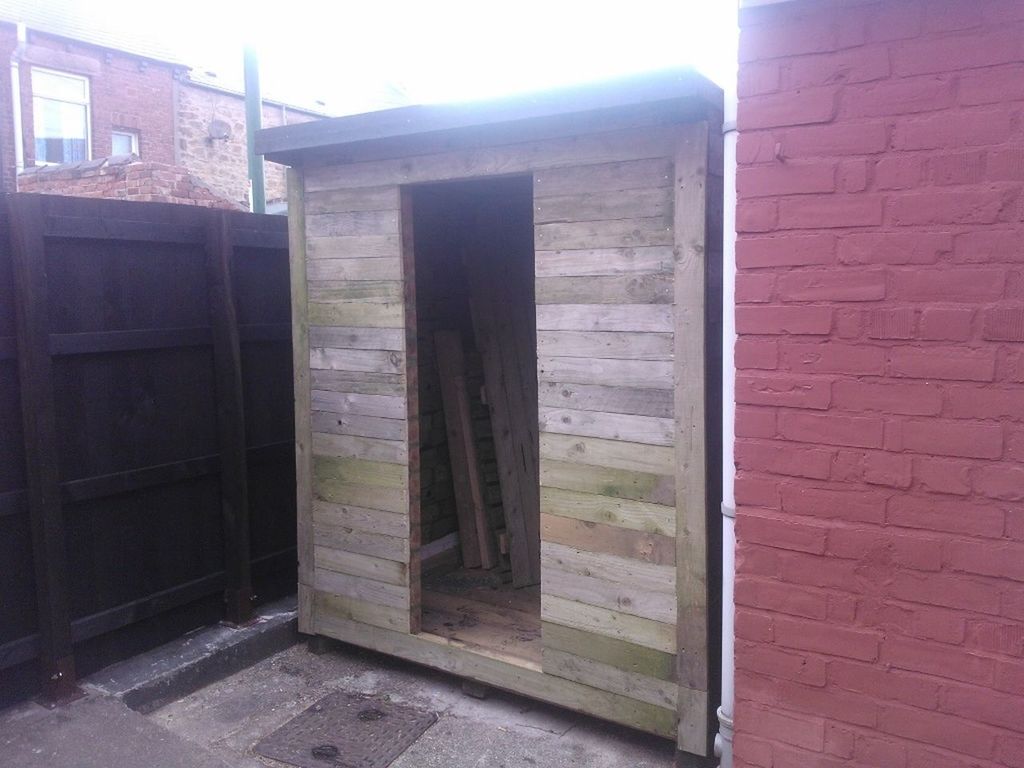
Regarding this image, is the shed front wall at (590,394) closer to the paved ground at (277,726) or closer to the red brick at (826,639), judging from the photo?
the paved ground at (277,726)

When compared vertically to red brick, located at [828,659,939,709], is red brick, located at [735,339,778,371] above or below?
above

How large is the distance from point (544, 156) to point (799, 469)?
1963 mm

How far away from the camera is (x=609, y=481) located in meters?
3.56

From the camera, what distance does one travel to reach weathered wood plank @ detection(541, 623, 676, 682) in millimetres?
3457

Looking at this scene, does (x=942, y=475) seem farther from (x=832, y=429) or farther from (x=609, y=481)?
(x=609, y=481)

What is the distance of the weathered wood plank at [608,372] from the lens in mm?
3387

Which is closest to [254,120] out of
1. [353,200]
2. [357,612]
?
[353,200]

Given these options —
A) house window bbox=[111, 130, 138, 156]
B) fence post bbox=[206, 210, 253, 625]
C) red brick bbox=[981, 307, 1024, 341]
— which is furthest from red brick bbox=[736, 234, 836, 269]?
house window bbox=[111, 130, 138, 156]

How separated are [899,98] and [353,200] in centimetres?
280

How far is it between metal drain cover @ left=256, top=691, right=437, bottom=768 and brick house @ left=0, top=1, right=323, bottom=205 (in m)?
11.1

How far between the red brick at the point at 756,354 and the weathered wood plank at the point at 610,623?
159 cm

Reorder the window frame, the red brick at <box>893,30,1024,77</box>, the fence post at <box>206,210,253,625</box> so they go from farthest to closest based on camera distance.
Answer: the window frame
the fence post at <box>206,210,253,625</box>
the red brick at <box>893,30,1024,77</box>

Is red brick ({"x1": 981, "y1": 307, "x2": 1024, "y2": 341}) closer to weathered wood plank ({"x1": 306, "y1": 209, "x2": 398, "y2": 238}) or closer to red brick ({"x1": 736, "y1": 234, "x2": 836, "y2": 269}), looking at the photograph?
red brick ({"x1": 736, "y1": 234, "x2": 836, "y2": 269})

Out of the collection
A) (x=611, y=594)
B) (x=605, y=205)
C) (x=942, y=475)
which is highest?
(x=605, y=205)
